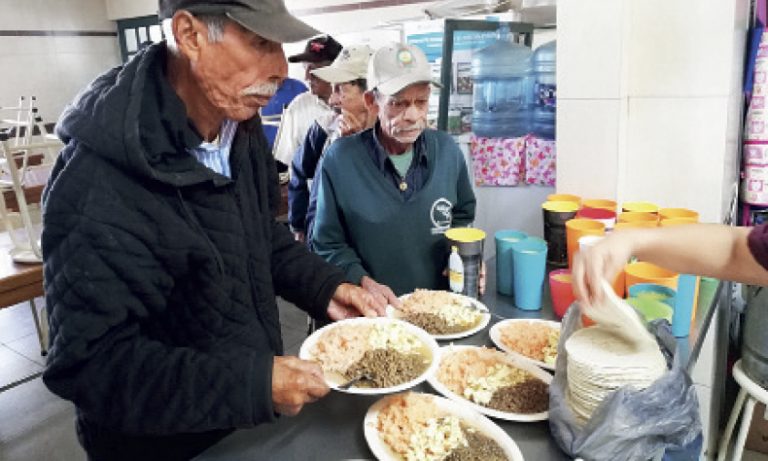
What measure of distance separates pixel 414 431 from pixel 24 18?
31.8 ft

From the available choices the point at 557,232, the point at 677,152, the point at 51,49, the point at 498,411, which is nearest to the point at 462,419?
the point at 498,411

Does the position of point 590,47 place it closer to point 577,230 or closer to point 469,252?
point 577,230

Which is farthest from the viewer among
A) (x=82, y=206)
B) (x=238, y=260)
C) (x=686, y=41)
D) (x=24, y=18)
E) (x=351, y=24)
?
(x=24, y=18)

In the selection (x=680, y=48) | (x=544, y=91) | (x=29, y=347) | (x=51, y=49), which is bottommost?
A: (x=29, y=347)

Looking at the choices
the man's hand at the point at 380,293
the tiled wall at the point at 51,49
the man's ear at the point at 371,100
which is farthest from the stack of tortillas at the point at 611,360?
the tiled wall at the point at 51,49

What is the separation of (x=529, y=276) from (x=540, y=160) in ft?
4.83

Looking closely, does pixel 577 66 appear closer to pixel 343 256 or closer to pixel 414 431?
pixel 343 256

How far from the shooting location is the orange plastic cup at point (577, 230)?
1808 mm

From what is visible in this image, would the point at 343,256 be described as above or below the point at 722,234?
below

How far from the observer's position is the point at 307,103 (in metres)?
3.76

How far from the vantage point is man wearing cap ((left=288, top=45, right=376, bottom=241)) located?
2740 mm

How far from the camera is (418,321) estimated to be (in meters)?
1.58

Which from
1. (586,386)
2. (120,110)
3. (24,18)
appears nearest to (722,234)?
(586,386)

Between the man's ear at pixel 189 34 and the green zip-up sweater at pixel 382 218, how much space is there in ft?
3.02
